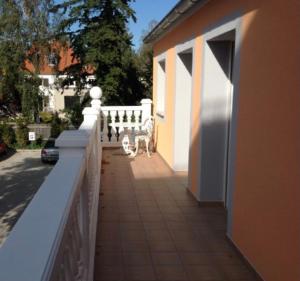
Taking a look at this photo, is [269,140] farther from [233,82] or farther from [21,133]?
[21,133]

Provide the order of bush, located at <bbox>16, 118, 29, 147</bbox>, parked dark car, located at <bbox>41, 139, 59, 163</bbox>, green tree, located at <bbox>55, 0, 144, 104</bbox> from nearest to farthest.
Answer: green tree, located at <bbox>55, 0, 144, 104</bbox>
parked dark car, located at <bbox>41, 139, 59, 163</bbox>
bush, located at <bbox>16, 118, 29, 147</bbox>

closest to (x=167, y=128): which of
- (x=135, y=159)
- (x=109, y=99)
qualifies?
(x=135, y=159)

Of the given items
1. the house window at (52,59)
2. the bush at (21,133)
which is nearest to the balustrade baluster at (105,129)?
the house window at (52,59)

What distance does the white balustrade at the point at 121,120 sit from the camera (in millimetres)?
10660

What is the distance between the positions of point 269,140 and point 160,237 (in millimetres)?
2012

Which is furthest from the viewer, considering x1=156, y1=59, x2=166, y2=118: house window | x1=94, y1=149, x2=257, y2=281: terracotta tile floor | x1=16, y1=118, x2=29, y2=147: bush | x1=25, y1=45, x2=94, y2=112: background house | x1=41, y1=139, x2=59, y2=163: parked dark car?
x1=16, y1=118, x2=29, y2=147: bush

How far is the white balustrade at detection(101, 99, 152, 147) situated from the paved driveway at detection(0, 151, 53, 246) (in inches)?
175

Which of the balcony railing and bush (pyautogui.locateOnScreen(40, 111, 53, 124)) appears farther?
bush (pyautogui.locateOnScreen(40, 111, 53, 124))

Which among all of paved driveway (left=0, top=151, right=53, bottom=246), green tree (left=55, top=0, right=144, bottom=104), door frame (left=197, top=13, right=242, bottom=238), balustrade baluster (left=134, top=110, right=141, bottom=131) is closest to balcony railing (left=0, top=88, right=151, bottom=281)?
door frame (left=197, top=13, right=242, bottom=238)

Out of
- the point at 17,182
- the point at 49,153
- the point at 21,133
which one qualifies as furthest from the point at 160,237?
the point at 21,133

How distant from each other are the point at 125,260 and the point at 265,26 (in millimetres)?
2603

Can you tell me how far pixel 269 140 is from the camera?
335 centimetres

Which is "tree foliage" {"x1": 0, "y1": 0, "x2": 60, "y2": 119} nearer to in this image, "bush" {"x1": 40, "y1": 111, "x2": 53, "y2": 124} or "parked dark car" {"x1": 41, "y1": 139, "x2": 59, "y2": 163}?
"bush" {"x1": 40, "y1": 111, "x2": 53, "y2": 124}

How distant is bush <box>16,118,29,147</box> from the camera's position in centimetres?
2670
